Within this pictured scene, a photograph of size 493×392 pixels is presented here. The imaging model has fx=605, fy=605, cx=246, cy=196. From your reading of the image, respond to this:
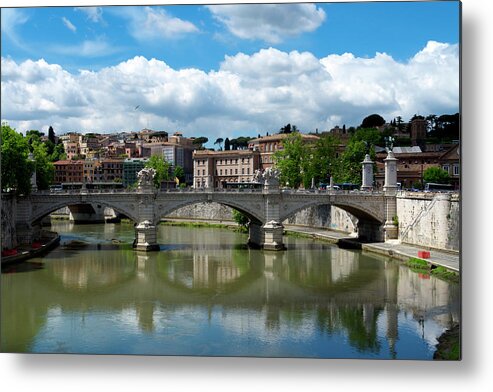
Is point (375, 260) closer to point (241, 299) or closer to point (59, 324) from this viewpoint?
point (241, 299)

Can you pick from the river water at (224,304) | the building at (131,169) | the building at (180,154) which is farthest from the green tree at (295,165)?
the building at (180,154)

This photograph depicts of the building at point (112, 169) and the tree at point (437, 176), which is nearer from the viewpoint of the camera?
the tree at point (437, 176)

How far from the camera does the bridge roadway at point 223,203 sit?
2083 centimetres

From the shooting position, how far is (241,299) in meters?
13.5

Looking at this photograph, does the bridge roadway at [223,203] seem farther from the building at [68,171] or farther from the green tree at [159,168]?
the building at [68,171]

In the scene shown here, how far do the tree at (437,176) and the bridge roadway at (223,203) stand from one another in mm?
5312

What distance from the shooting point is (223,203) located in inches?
867

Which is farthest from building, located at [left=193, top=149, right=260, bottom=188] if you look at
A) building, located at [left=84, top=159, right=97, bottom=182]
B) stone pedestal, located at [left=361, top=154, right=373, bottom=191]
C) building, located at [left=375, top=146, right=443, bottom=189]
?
stone pedestal, located at [left=361, top=154, right=373, bottom=191]

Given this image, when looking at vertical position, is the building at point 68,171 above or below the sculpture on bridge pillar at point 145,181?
above

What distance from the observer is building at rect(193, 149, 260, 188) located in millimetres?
45750

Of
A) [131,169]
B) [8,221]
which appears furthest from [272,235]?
[131,169]

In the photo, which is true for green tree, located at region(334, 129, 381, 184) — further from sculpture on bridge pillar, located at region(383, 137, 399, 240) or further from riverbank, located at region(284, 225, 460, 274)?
sculpture on bridge pillar, located at region(383, 137, 399, 240)

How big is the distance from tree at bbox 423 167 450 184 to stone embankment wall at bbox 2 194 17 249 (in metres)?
17.5

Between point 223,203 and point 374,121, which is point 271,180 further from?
point 374,121
